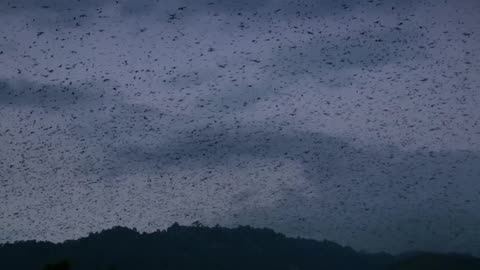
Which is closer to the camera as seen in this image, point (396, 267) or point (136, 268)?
point (136, 268)

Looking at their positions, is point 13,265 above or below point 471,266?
below

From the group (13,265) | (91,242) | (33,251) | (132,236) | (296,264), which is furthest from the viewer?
(296,264)

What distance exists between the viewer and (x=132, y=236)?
185 m

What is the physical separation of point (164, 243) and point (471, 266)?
11531 cm

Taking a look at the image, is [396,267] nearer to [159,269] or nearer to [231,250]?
[231,250]

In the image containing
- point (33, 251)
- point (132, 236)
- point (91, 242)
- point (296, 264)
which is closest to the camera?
point (33, 251)

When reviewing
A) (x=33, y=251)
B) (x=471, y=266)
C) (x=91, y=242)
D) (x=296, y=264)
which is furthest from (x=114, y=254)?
(x=471, y=266)

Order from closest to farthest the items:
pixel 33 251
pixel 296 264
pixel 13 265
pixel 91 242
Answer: pixel 13 265
pixel 33 251
pixel 91 242
pixel 296 264

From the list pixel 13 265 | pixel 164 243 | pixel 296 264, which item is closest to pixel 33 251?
pixel 13 265

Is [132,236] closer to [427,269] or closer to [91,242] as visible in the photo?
[91,242]

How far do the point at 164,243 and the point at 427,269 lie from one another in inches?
3982

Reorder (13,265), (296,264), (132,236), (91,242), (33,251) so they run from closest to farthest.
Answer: (13,265) < (33,251) < (91,242) < (132,236) < (296,264)

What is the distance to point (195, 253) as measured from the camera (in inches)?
7451

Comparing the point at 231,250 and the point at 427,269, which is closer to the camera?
the point at 427,269
